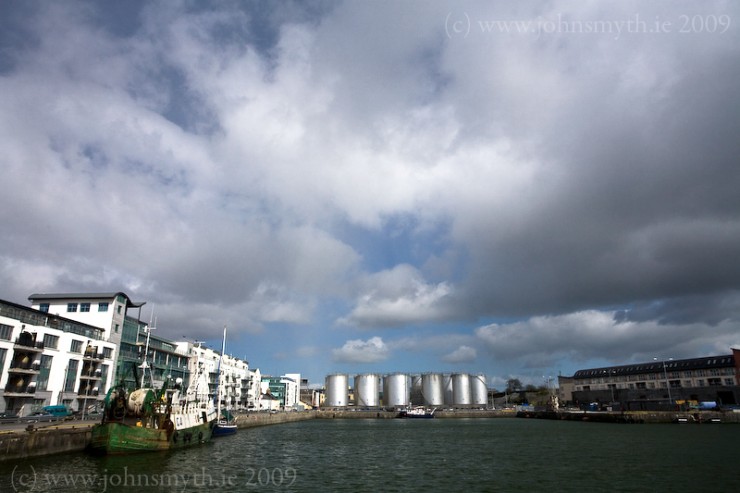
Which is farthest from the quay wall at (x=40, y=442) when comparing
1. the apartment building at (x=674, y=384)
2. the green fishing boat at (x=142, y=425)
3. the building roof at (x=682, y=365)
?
the building roof at (x=682, y=365)

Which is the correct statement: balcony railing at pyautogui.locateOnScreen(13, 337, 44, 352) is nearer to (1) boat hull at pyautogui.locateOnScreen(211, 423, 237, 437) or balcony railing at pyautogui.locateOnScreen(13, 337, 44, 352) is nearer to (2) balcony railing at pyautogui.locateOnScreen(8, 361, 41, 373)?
(2) balcony railing at pyautogui.locateOnScreen(8, 361, 41, 373)

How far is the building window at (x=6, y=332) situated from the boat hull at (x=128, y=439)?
36245mm

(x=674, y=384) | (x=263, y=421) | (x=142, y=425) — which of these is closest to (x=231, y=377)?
(x=263, y=421)

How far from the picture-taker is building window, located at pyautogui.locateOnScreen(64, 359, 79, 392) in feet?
290

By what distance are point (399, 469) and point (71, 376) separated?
7323 cm

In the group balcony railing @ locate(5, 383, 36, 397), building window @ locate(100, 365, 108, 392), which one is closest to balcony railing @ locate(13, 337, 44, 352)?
balcony railing @ locate(5, 383, 36, 397)

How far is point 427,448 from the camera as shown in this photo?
67.6m

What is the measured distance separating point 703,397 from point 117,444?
172403mm

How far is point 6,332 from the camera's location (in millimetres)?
75750

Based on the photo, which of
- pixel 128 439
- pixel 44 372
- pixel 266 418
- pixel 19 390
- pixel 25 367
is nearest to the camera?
pixel 128 439

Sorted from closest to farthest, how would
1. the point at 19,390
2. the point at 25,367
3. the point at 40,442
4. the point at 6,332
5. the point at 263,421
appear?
the point at 40,442
the point at 6,332
the point at 19,390
the point at 25,367
the point at 263,421

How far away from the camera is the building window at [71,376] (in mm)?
88312

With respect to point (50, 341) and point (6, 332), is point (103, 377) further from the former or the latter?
point (6, 332)

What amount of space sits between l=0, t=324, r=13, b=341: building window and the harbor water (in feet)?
120
